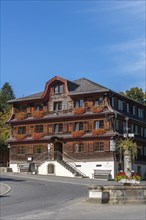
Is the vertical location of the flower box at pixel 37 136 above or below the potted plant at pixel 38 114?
below

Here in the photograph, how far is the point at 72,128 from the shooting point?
54.6 m

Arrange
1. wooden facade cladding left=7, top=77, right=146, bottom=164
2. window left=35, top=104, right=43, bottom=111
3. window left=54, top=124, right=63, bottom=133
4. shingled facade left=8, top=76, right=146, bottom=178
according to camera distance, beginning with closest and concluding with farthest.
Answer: shingled facade left=8, top=76, right=146, bottom=178 < wooden facade cladding left=7, top=77, right=146, bottom=164 < window left=54, top=124, right=63, bottom=133 < window left=35, top=104, right=43, bottom=111

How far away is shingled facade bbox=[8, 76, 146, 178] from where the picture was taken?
51.8 meters

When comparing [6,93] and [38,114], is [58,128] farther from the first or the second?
[6,93]

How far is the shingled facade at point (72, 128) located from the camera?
51.8 metres

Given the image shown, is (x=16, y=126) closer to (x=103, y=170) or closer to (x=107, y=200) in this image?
(x=103, y=170)

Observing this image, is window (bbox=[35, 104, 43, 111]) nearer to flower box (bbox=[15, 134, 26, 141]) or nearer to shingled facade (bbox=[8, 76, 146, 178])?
shingled facade (bbox=[8, 76, 146, 178])

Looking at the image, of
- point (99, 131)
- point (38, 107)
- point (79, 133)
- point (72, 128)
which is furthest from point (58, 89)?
point (99, 131)

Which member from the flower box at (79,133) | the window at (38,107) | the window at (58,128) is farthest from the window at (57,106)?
the flower box at (79,133)

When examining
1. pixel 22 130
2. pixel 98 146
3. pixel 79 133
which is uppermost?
pixel 22 130

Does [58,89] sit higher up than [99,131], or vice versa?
[58,89]

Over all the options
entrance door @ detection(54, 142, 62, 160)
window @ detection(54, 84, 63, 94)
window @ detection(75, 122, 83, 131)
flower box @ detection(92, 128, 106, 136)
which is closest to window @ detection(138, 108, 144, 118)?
window @ detection(75, 122, 83, 131)

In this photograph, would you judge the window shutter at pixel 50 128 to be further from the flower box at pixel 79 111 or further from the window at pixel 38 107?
the flower box at pixel 79 111

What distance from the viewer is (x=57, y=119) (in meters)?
55.5
